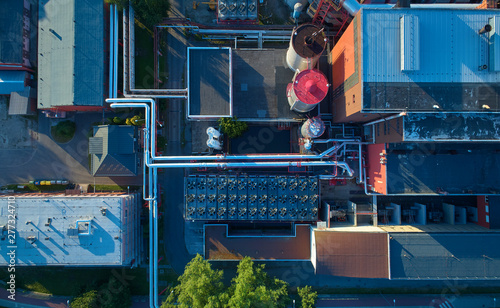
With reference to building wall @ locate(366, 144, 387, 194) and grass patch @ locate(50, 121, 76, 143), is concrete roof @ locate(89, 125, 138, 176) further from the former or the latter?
building wall @ locate(366, 144, 387, 194)

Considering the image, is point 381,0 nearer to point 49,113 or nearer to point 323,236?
point 323,236

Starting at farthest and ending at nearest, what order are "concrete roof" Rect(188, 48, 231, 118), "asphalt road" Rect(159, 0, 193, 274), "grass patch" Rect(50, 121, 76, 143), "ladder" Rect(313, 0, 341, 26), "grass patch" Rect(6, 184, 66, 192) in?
"asphalt road" Rect(159, 0, 193, 274), "grass patch" Rect(6, 184, 66, 192), "grass patch" Rect(50, 121, 76, 143), "concrete roof" Rect(188, 48, 231, 118), "ladder" Rect(313, 0, 341, 26)

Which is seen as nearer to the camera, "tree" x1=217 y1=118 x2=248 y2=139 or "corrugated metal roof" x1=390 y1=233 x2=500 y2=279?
"corrugated metal roof" x1=390 y1=233 x2=500 y2=279

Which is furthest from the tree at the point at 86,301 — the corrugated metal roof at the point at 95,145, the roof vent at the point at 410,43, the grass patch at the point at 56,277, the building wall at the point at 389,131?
the roof vent at the point at 410,43

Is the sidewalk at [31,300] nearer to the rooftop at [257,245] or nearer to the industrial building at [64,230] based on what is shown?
the industrial building at [64,230]

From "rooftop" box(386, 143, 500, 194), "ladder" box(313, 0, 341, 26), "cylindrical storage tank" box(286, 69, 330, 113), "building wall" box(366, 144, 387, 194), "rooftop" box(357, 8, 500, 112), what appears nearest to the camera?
"rooftop" box(357, 8, 500, 112)

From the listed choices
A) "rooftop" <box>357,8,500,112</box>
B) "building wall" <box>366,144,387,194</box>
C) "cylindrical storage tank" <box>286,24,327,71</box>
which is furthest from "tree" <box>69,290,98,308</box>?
"rooftop" <box>357,8,500,112</box>

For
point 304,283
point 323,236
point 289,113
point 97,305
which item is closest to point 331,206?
point 323,236

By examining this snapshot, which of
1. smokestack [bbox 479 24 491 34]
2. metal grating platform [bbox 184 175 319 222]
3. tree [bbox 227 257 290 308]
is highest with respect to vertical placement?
smokestack [bbox 479 24 491 34]
